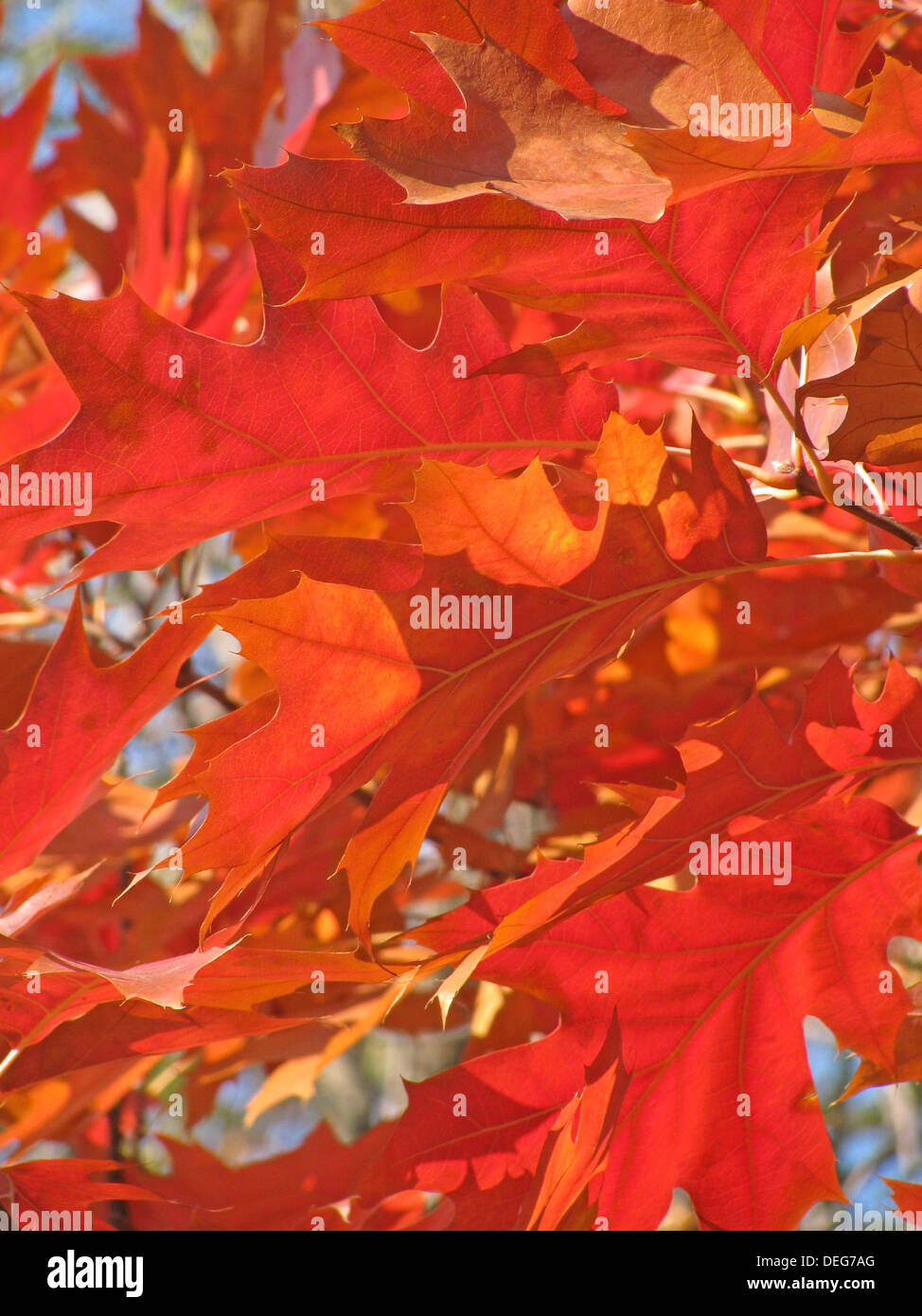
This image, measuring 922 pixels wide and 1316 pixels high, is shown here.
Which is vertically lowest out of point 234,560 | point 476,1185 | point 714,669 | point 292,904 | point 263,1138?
point 263,1138

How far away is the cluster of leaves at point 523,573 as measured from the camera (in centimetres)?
52

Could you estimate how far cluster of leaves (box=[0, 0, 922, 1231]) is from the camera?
1.72 ft

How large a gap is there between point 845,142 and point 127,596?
1.60 m

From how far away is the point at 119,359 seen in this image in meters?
0.59

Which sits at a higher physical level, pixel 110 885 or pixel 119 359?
pixel 119 359

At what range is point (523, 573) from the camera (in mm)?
595

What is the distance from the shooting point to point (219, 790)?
0.55 metres

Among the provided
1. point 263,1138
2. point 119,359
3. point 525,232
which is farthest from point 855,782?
point 263,1138

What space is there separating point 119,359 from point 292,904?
2.33ft
